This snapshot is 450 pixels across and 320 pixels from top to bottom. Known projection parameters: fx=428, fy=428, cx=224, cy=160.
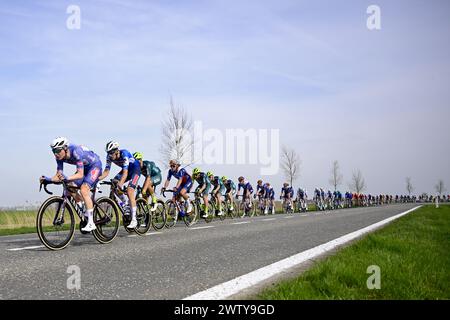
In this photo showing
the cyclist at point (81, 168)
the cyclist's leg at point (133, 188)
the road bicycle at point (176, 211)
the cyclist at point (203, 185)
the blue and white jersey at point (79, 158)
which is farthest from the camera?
the cyclist at point (203, 185)

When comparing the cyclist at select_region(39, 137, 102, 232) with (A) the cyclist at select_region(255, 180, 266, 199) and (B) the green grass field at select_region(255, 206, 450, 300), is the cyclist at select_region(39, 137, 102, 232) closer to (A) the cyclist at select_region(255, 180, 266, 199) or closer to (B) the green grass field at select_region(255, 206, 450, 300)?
(B) the green grass field at select_region(255, 206, 450, 300)

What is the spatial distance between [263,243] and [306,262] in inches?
94.1

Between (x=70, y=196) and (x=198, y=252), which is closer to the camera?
(x=198, y=252)

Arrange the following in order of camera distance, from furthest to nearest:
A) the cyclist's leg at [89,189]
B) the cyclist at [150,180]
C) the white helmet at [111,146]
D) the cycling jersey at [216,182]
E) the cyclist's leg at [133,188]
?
the cycling jersey at [216,182] < the cyclist at [150,180] < the cyclist's leg at [133,188] < the white helmet at [111,146] < the cyclist's leg at [89,189]

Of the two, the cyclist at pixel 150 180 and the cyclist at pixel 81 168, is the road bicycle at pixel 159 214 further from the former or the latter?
the cyclist at pixel 81 168

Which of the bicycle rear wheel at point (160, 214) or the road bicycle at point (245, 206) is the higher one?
the bicycle rear wheel at point (160, 214)

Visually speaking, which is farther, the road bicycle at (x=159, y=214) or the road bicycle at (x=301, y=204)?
the road bicycle at (x=301, y=204)

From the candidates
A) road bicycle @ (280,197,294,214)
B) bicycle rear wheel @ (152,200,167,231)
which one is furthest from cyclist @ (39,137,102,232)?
road bicycle @ (280,197,294,214)

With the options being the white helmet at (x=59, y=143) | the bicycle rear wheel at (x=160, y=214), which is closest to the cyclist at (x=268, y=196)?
the bicycle rear wheel at (x=160, y=214)

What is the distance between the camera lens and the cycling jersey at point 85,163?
25.9ft

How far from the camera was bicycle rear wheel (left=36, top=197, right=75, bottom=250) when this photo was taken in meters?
7.46
